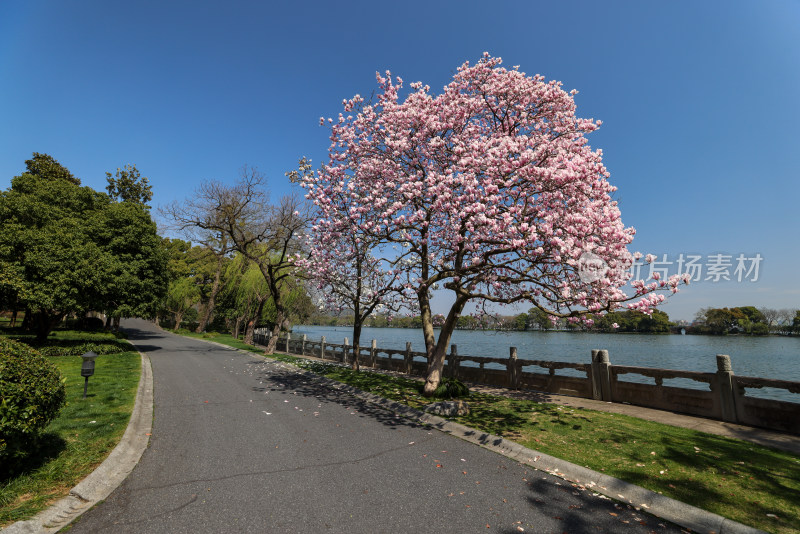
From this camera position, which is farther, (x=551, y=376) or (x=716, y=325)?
(x=716, y=325)

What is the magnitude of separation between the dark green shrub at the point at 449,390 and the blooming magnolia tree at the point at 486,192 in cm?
24

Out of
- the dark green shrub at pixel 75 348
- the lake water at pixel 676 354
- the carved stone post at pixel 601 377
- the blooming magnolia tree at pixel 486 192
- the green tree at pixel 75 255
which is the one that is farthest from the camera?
the lake water at pixel 676 354

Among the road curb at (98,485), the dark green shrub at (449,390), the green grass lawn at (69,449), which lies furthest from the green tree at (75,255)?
the dark green shrub at (449,390)

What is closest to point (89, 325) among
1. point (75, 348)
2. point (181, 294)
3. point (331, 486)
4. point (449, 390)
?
point (181, 294)

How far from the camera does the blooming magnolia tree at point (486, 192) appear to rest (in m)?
8.70

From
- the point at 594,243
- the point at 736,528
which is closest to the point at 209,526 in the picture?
the point at 736,528

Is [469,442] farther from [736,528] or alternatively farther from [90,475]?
[90,475]

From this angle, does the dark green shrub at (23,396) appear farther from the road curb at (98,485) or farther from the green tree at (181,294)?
the green tree at (181,294)

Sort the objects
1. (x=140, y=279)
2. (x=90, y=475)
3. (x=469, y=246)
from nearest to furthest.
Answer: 1. (x=90, y=475)
2. (x=469, y=246)
3. (x=140, y=279)

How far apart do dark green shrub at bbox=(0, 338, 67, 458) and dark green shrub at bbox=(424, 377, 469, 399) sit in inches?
355

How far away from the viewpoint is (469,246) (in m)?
9.91

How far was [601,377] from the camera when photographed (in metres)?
12.3

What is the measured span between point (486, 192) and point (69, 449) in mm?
9576

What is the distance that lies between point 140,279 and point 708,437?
2757 centimetres
